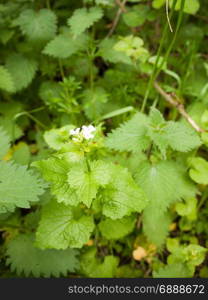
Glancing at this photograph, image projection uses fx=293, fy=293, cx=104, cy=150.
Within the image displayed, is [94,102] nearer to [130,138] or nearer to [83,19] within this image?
[83,19]

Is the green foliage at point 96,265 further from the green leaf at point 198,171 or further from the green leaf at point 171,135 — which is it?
the green leaf at point 171,135

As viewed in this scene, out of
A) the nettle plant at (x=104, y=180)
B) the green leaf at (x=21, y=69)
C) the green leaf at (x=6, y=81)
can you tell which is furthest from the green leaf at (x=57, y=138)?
the green leaf at (x=21, y=69)

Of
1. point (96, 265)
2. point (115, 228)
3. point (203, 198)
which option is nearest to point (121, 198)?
point (115, 228)

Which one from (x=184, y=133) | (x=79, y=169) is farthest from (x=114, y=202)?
(x=184, y=133)

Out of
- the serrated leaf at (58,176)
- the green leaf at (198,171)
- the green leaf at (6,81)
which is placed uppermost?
the serrated leaf at (58,176)

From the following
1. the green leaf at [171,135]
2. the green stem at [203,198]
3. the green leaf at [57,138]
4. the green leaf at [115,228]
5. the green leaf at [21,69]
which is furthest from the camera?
the green leaf at [21,69]

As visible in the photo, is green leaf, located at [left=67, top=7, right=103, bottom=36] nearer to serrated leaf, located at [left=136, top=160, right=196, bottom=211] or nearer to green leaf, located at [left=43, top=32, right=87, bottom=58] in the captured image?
green leaf, located at [left=43, top=32, right=87, bottom=58]

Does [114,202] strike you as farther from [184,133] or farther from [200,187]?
[200,187]
